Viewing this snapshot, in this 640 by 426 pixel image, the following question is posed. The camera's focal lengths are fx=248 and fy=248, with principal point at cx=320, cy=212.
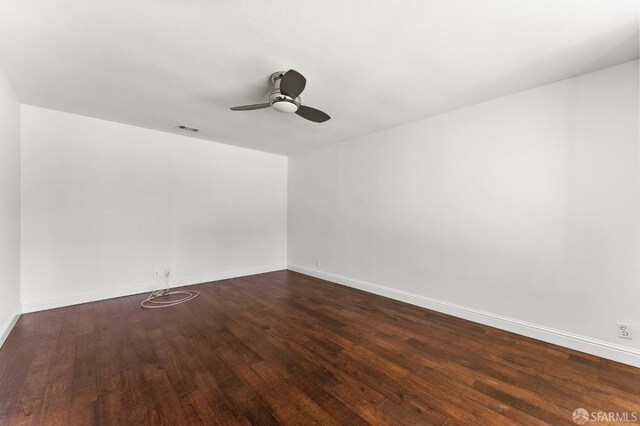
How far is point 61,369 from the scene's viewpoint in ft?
6.52

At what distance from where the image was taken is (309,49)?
77.8 inches

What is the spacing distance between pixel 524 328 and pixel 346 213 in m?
2.80

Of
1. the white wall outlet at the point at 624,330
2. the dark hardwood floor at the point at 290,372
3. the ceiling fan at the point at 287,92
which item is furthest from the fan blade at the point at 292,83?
the white wall outlet at the point at 624,330

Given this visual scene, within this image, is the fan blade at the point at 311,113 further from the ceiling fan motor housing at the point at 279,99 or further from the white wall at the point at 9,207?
the white wall at the point at 9,207

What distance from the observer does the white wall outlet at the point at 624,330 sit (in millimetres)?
2098

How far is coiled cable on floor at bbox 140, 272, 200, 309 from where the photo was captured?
11.2ft

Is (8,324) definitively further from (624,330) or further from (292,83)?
(624,330)

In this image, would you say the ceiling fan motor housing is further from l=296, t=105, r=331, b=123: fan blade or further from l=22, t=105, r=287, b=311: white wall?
l=22, t=105, r=287, b=311: white wall

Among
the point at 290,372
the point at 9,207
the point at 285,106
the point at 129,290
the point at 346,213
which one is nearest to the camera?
the point at 290,372

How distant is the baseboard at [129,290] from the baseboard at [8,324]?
217 millimetres

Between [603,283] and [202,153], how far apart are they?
5.50 meters

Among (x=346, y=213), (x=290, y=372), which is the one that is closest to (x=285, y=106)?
(x=290, y=372)

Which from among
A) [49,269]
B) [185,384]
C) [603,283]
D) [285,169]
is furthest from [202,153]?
[603,283]

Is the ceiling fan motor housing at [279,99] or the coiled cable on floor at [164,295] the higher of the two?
the ceiling fan motor housing at [279,99]
